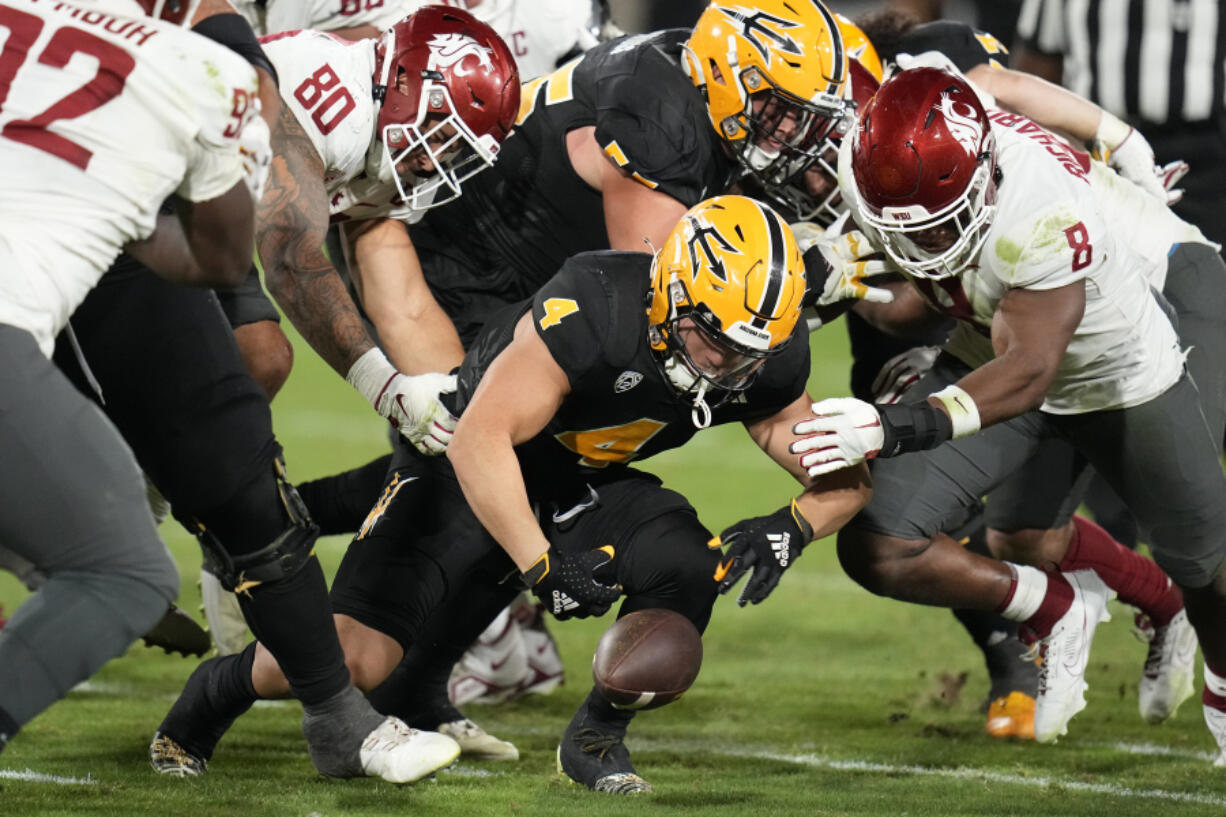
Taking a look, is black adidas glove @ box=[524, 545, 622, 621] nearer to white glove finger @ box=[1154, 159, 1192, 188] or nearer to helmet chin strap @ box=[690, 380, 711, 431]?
helmet chin strap @ box=[690, 380, 711, 431]

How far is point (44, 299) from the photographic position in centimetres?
249

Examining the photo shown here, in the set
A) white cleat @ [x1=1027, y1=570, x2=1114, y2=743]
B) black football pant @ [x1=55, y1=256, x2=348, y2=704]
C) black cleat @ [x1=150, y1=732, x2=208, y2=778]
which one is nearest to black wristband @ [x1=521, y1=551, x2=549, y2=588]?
black football pant @ [x1=55, y1=256, x2=348, y2=704]

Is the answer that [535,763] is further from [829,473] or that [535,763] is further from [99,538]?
[99,538]

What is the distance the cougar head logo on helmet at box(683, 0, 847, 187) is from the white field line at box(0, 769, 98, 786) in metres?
2.32

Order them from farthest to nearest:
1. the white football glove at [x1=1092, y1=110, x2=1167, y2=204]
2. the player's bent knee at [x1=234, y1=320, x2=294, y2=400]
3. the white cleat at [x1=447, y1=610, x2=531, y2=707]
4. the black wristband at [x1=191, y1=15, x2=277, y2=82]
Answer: the white cleat at [x1=447, y1=610, x2=531, y2=707], the white football glove at [x1=1092, y1=110, x2=1167, y2=204], the player's bent knee at [x1=234, y1=320, x2=294, y2=400], the black wristband at [x1=191, y1=15, x2=277, y2=82]

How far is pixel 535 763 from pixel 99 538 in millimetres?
1849

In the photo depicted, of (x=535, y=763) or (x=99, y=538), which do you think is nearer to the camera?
(x=99, y=538)

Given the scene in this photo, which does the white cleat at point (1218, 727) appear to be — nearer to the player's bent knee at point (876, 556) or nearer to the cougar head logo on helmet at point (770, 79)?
the player's bent knee at point (876, 556)

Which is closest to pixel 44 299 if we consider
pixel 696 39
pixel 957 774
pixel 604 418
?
pixel 604 418

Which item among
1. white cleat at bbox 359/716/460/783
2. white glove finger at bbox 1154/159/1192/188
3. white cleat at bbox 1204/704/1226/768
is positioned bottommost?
white cleat at bbox 1204/704/1226/768

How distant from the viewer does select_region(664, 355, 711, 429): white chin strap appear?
11.7ft

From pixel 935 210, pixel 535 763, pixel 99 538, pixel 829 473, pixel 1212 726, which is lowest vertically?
pixel 1212 726

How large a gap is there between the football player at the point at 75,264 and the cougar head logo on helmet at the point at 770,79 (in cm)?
185

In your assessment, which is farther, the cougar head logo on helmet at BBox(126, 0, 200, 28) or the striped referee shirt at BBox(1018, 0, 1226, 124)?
the striped referee shirt at BBox(1018, 0, 1226, 124)
